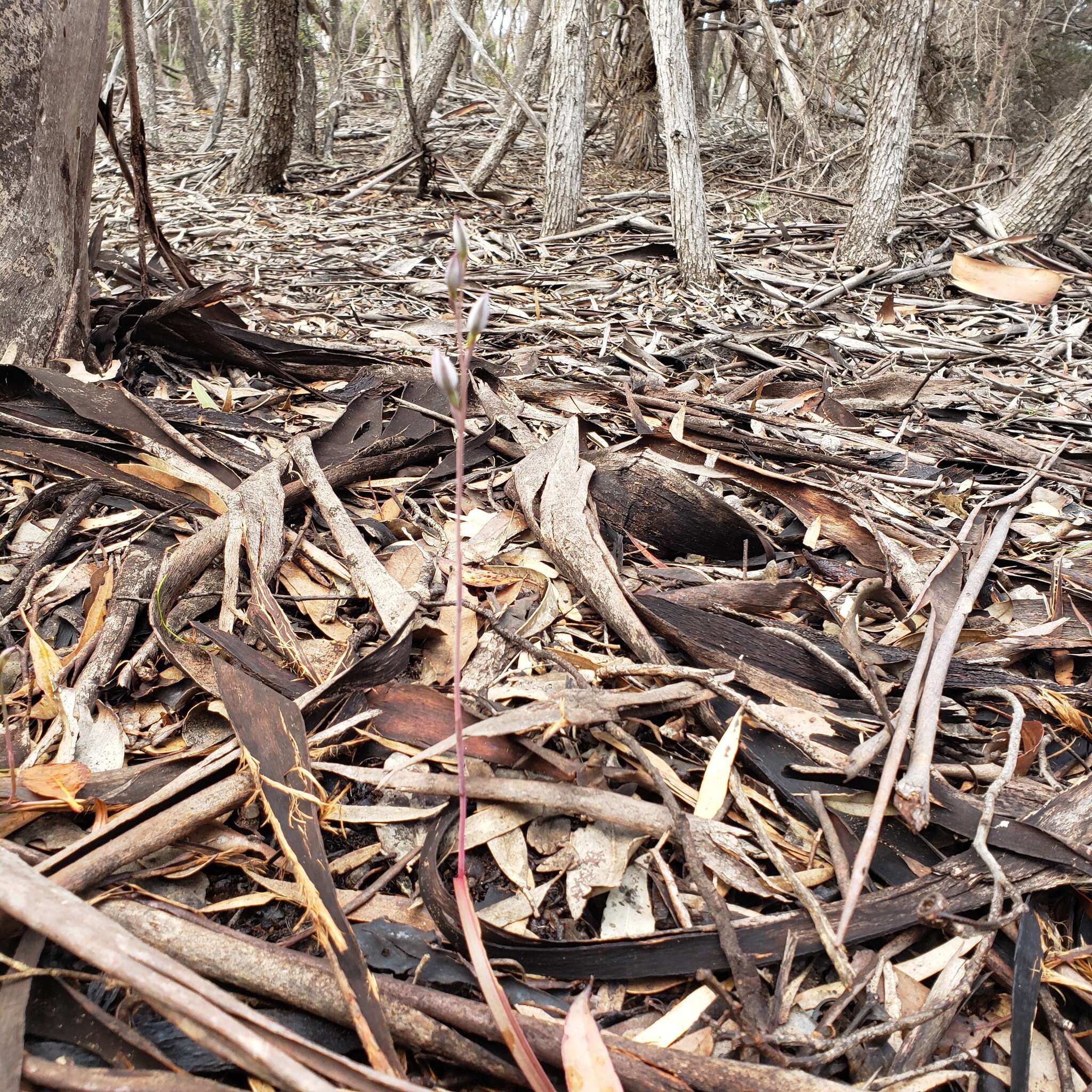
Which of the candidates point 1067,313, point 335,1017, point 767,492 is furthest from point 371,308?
point 1067,313

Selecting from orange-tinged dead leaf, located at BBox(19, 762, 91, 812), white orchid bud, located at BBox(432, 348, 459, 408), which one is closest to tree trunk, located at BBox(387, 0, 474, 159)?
orange-tinged dead leaf, located at BBox(19, 762, 91, 812)

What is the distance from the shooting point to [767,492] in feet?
8.54

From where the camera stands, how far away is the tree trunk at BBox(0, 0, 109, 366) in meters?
2.43

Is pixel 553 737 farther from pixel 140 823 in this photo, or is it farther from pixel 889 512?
pixel 889 512

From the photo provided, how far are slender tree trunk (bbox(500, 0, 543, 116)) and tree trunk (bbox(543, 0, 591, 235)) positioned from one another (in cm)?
145

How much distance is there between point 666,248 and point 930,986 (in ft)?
18.0

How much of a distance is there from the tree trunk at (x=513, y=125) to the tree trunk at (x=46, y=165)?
462cm

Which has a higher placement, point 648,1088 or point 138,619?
point 138,619

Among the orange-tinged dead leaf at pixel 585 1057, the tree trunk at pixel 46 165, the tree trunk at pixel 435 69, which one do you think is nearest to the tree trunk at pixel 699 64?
the tree trunk at pixel 435 69

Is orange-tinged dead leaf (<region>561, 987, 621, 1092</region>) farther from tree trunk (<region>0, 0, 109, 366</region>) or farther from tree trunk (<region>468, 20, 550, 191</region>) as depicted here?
tree trunk (<region>468, 20, 550, 191</region>)

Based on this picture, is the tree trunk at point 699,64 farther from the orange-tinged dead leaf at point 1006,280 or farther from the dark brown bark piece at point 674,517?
the dark brown bark piece at point 674,517

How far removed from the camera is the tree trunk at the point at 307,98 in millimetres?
7934

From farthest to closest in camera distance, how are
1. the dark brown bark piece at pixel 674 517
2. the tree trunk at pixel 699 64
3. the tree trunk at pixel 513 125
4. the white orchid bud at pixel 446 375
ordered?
the tree trunk at pixel 699 64 → the tree trunk at pixel 513 125 → the dark brown bark piece at pixel 674 517 → the white orchid bud at pixel 446 375

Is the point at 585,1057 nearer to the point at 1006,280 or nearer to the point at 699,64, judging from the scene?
the point at 1006,280
